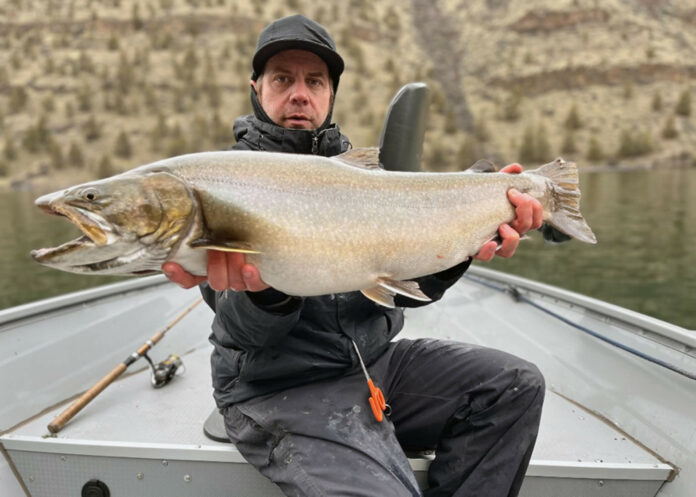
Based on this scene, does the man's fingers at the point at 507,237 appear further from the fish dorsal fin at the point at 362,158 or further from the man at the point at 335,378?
the fish dorsal fin at the point at 362,158

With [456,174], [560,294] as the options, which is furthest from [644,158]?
[456,174]

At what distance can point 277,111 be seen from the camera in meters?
2.97

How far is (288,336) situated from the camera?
249 centimetres

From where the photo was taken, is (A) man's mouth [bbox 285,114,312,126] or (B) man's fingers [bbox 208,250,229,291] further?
(A) man's mouth [bbox 285,114,312,126]

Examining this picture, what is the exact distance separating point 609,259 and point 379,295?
14119 millimetres

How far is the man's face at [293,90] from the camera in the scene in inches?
116

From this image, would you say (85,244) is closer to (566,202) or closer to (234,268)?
(234,268)

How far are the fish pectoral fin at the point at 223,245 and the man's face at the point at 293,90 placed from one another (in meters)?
1.13

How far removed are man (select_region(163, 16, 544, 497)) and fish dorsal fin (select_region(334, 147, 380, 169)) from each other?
1.89 ft

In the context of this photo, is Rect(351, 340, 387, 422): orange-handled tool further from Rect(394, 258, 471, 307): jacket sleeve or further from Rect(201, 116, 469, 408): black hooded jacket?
Rect(394, 258, 471, 307): jacket sleeve

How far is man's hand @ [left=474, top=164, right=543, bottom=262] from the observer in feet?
8.31

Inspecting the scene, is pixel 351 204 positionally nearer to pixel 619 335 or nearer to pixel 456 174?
pixel 456 174

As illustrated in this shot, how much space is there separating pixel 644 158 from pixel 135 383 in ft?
133

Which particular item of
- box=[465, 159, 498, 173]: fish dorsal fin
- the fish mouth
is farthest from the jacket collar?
the fish mouth
